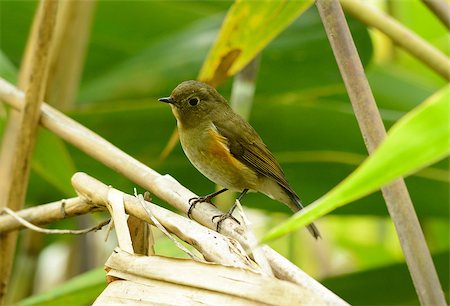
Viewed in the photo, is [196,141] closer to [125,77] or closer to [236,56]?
[125,77]

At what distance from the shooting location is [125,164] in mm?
1514

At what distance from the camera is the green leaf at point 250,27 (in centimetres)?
159

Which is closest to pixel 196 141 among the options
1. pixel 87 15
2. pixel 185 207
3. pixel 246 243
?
pixel 87 15

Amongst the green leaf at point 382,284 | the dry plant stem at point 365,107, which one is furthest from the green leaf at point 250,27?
the green leaf at point 382,284

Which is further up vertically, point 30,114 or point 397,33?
point 397,33

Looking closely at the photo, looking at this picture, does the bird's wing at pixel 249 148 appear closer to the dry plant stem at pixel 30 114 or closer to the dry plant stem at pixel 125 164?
the dry plant stem at pixel 125 164

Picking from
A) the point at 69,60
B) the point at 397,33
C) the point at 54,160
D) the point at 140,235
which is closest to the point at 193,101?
the point at 69,60

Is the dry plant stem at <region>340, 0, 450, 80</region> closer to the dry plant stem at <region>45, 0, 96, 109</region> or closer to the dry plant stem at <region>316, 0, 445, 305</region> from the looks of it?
the dry plant stem at <region>316, 0, 445, 305</region>

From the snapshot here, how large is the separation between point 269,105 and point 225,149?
20cm

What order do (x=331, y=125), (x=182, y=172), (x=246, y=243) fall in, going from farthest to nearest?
1. (x=182, y=172)
2. (x=331, y=125)
3. (x=246, y=243)

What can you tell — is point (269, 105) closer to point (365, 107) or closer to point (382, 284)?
point (382, 284)

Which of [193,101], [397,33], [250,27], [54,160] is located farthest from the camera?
[193,101]

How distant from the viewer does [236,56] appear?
1.69 meters

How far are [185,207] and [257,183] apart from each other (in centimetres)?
103
